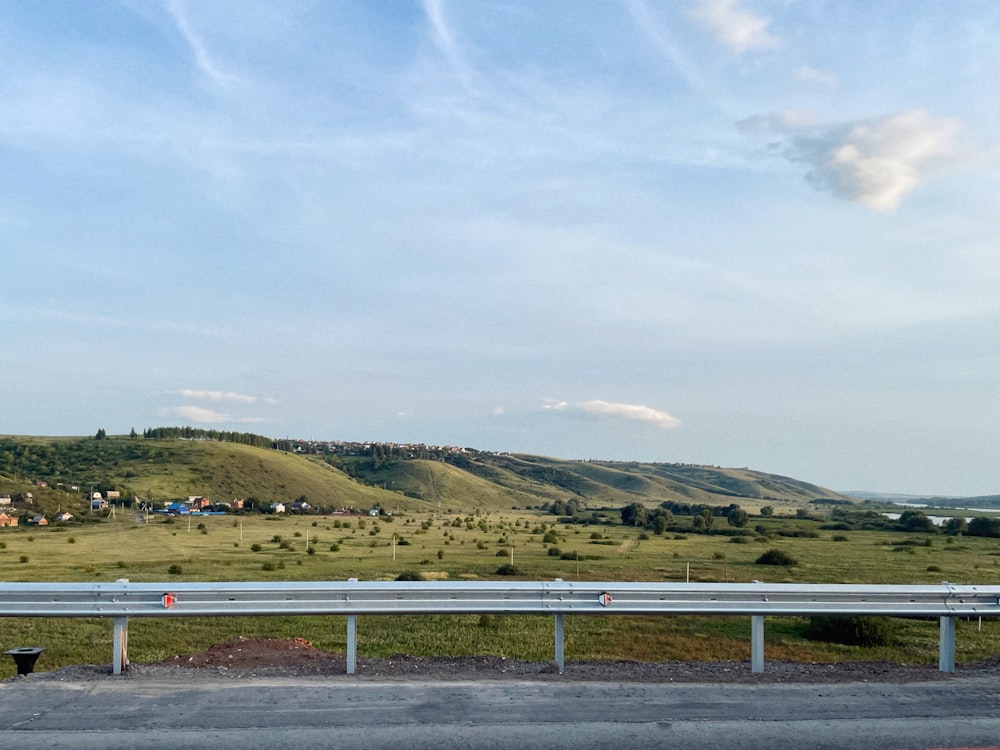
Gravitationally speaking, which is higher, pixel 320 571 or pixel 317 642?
pixel 317 642

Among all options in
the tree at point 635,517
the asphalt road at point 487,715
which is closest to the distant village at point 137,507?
the tree at point 635,517

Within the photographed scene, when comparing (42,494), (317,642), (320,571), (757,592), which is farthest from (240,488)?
(757,592)

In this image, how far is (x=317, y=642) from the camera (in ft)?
56.3

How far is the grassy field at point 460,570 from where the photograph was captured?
1684 centimetres

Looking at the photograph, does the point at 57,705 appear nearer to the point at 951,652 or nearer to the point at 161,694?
the point at 161,694

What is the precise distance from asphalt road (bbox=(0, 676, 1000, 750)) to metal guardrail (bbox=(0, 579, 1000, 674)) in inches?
31.1

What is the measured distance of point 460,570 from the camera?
41344 mm

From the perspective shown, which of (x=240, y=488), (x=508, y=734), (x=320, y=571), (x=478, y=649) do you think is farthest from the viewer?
(x=240, y=488)

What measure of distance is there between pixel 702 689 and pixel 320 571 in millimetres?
35193

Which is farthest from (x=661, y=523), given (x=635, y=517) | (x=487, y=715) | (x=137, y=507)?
(x=487, y=715)

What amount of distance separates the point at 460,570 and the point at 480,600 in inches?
1294

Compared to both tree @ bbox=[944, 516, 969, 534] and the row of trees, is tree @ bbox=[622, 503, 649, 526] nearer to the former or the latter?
the row of trees

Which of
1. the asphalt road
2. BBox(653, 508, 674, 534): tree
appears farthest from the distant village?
the asphalt road

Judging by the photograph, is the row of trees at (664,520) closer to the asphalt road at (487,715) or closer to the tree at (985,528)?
the tree at (985,528)
